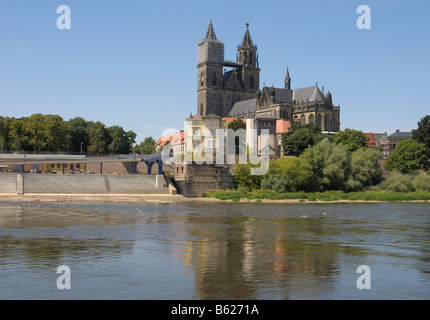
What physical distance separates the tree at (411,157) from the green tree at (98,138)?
7242 centimetres

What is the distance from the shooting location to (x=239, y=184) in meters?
89.1

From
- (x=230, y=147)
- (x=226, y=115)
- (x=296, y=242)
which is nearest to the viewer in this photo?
(x=296, y=242)

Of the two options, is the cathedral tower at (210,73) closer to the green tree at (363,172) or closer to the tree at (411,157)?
the tree at (411,157)

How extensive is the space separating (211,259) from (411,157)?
10041 cm

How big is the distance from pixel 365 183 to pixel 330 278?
7312 cm

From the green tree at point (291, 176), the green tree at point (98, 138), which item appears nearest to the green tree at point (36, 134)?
the green tree at point (98, 138)

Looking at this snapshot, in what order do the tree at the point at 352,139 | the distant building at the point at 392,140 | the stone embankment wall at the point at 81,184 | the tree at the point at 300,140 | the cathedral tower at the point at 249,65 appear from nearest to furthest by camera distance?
1. the stone embankment wall at the point at 81,184
2. the tree at the point at 352,139
3. the tree at the point at 300,140
4. the distant building at the point at 392,140
5. the cathedral tower at the point at 249,65

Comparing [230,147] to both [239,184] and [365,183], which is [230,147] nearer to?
[239,184]

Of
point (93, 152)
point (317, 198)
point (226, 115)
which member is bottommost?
point (317, 198)

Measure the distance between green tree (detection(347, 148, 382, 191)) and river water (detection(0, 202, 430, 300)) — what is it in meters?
45.5

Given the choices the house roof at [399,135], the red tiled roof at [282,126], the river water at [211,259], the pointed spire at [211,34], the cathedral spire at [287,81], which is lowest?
the river water at [211,259]

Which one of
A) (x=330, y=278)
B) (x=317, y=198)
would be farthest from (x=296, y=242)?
(x=317, y=198)

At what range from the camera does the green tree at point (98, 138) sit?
131 meters

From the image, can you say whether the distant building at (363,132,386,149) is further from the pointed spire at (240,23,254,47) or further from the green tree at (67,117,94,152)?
the green tree at (67,117,94,152)
